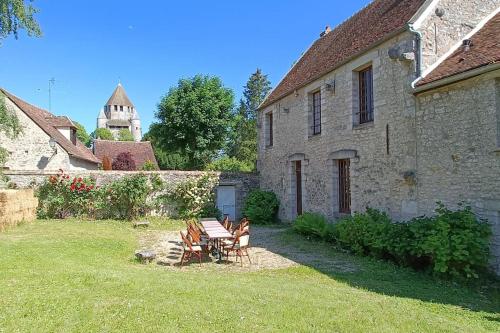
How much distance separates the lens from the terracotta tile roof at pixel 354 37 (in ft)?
31.7

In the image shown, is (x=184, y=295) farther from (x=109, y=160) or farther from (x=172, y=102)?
(x=109, y=160)

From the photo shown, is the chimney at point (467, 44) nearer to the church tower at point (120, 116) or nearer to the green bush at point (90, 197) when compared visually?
the green bush at point (90, 197)

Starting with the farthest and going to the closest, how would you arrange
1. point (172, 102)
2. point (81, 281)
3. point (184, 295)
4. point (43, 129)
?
point (172, 102) → point (43, 129) → point (81, 281) → point (184, 295)

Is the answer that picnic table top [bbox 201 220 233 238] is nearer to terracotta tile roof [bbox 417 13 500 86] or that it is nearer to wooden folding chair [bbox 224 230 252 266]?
wooden folding chair [bbox 224 230 252 266]

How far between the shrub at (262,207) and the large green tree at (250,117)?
23865 mm

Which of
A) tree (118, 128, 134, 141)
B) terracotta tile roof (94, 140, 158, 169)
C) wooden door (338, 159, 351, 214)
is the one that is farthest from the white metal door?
tree (118, 128, 134, 141)

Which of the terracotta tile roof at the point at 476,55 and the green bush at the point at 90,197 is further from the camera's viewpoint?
the green bush at the point at 90,197

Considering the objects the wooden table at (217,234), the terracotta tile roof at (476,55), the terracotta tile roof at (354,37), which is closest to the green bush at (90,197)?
the wooden table at (217,234)

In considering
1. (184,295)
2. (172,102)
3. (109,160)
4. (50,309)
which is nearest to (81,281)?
(50,309)

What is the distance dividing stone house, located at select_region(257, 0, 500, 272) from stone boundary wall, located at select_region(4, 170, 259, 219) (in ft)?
13.0

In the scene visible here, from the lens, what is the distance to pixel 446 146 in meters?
7.74

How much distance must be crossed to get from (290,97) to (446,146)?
752 cm

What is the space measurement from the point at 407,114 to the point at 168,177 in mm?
10111

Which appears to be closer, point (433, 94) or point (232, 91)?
point (433, 94)
